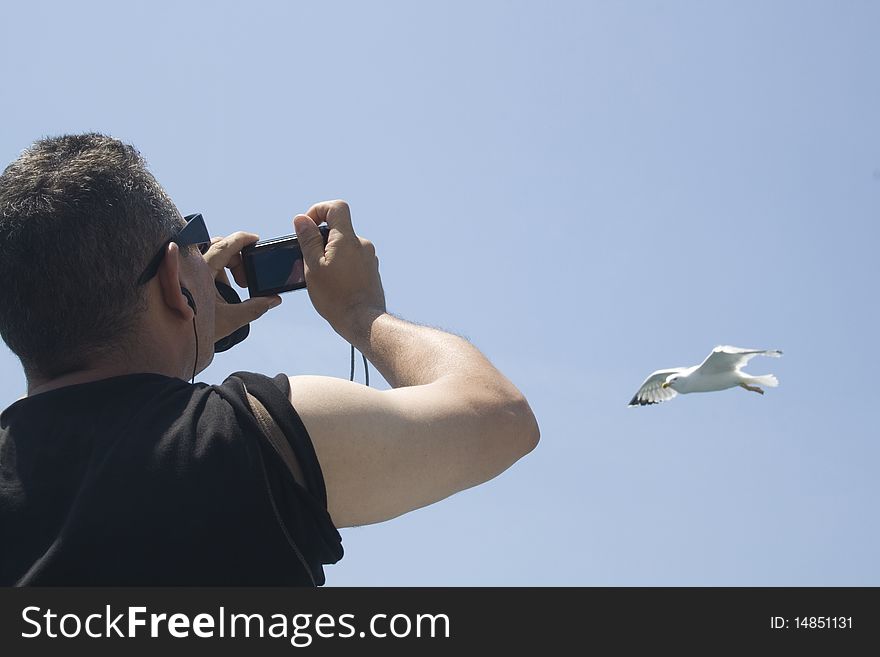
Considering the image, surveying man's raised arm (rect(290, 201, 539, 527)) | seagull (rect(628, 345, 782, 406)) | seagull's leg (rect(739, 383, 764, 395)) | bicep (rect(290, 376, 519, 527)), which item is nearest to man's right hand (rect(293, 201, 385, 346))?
man's raised arm (rect(290, 201, 539, 527))

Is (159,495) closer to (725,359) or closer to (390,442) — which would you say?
(390,442)

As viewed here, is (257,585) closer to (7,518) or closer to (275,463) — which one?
(275,463)

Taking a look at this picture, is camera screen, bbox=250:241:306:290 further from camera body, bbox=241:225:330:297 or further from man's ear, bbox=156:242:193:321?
man's ear, bbox=156:242:193:321

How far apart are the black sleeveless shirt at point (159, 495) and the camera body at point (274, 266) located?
124cm

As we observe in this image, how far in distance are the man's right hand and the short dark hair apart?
823 mm

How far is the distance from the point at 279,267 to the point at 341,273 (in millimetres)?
404

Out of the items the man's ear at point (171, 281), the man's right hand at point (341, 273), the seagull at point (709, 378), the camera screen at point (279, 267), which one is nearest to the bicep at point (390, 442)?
the man's ear at point (171, 281)

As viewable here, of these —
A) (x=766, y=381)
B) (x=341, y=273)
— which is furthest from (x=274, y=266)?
(x=766, y=381)

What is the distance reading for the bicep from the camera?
7.84 ft

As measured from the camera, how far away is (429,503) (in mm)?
2691

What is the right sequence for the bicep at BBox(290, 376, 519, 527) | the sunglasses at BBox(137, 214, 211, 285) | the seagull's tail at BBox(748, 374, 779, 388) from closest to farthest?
the bicep at BBox(290, 376, 519, 527)
the sunglasses at BBox(137, 214, 211, 285)
the seagull's tail at BBox(748, 374, 779, 388)

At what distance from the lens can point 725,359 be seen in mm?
33094

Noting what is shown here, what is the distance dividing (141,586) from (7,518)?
0.36 meters

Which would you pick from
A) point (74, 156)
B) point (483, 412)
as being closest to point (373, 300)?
point (483, 412)
